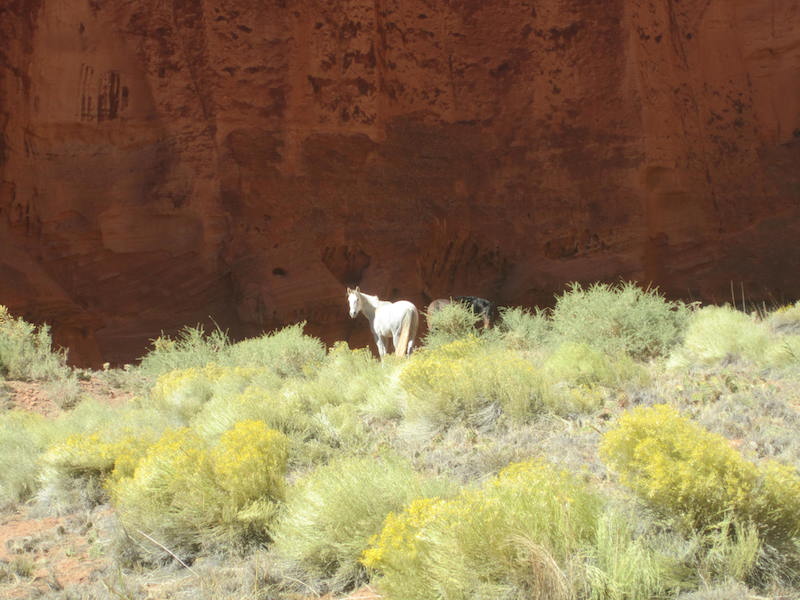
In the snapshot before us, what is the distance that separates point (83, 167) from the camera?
17266 mm

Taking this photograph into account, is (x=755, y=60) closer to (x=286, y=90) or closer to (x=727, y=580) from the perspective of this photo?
(x=286, y=90)

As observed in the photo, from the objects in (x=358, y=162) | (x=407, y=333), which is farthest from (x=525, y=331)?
(x=358, y=162)

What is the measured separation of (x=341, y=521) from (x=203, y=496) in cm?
108

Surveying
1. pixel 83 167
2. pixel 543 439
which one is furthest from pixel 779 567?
pixel 83 167

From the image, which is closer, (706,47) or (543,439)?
(543,439)

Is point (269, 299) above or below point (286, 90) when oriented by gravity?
below

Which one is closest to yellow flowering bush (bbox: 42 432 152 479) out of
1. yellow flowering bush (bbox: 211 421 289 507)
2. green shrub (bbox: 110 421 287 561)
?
green shrub (bbox: 110 421 287 561)

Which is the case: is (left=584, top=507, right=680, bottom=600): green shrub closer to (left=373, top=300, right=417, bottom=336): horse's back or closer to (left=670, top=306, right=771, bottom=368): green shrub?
(left=670, top=306, right=771, bottom=368): green shrub

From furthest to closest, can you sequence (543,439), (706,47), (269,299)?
(706,47), (269,299), (543,439)

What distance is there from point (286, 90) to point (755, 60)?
12370mm

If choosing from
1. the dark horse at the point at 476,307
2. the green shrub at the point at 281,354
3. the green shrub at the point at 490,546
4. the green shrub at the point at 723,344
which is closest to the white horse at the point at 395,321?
the green shrub at the point at 281,354

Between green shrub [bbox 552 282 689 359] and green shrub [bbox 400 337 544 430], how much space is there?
265 centimetres

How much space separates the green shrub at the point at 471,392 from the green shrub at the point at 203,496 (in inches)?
63.8

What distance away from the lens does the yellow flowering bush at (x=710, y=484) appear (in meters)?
3.29
